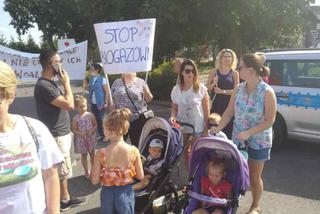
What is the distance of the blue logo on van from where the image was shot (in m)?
6.70

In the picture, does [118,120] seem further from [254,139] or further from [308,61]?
[308,61]

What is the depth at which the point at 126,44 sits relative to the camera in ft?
18.7

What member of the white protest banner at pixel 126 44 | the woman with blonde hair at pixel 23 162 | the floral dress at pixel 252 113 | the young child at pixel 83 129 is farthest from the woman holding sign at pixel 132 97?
the woman with blonde hair at pixel 23 162

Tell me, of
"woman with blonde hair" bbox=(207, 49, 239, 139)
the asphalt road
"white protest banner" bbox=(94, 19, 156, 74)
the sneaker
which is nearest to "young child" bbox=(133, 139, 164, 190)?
the asphalt road

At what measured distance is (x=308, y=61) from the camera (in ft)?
22.5

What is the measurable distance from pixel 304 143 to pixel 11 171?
22.7ft

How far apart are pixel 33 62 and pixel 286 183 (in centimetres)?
431

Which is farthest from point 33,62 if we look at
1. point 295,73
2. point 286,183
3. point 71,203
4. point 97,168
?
point 295,73

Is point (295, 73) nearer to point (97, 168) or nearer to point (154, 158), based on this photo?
point (154, 158)

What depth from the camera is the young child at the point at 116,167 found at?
144 inches

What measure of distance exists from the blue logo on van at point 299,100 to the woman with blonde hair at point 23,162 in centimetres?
549

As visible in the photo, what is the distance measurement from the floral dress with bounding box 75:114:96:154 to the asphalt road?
557mm

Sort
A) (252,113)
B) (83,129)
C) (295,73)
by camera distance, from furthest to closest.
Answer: (295,73)
(83,129)
(252,113)

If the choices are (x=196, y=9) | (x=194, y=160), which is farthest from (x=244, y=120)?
(x=196, y=9)
